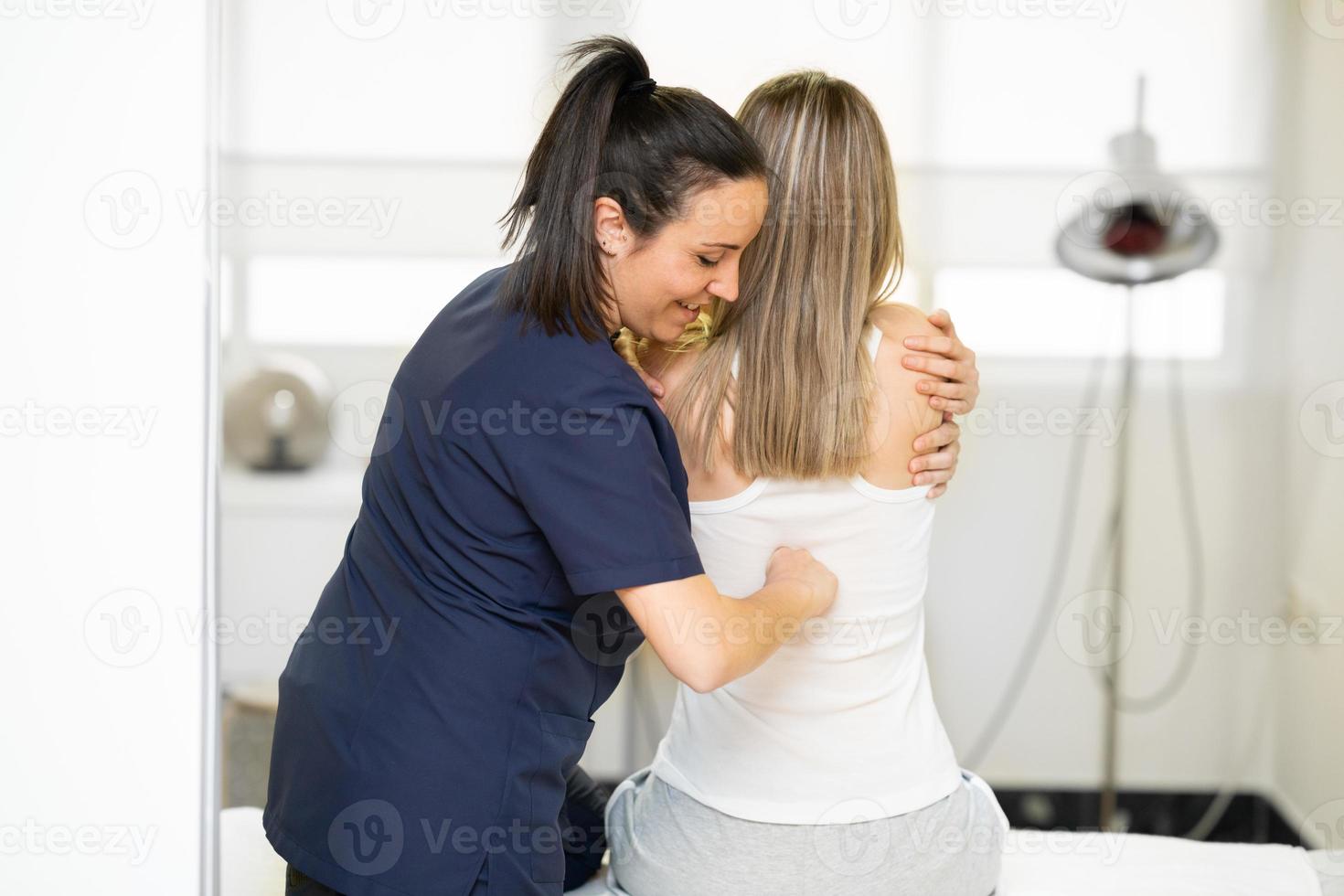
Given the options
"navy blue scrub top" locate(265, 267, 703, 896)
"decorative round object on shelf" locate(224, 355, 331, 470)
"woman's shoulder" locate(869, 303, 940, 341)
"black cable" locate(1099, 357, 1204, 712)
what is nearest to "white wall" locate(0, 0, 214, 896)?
"navy blue scrub top" locate(265, 267, 703, 896)

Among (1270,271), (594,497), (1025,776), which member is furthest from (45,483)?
(1270,271)

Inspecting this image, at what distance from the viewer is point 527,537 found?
0.94m

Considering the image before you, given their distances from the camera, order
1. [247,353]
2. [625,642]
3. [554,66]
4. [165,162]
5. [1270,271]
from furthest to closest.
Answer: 1. [1270,271]
2. [554,66]
3. [247,353]
4. [625,642]
5. [165,162]

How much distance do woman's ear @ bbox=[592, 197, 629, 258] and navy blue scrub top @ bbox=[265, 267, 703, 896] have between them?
91 mm

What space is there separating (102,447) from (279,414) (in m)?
0.53

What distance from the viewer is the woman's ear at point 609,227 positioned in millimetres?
954

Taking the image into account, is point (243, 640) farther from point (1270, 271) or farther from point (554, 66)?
point (1270, 271)

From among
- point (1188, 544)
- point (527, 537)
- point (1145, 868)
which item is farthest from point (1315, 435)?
point (527, 537)

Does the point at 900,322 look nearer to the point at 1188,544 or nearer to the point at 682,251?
the point at 682,251

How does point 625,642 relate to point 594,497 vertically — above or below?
below

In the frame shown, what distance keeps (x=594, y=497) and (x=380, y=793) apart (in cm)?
31

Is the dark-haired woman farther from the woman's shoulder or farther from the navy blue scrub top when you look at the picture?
the woman's shoulder

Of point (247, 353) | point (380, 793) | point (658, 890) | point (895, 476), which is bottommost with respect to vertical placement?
point (658, 890)

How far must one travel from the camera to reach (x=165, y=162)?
89cm
